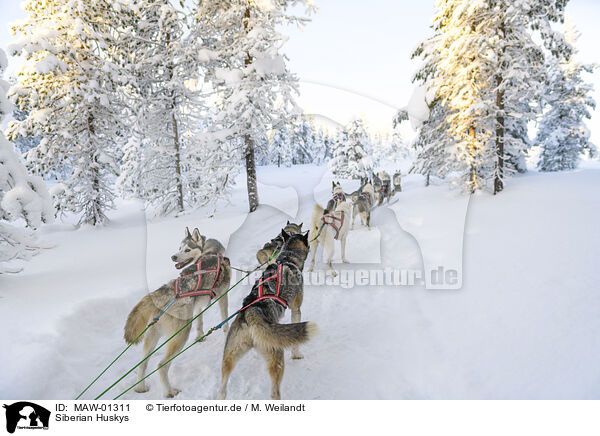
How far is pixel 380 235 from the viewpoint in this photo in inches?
343

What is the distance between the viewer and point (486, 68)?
940cm

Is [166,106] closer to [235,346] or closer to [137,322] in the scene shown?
[137,322]

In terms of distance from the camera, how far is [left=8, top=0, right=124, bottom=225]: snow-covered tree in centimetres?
957

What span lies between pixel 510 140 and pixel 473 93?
7.30 ft

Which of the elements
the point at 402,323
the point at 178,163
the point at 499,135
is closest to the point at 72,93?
the point at 178,163

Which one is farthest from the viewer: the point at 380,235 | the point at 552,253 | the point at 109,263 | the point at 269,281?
the point at 380,235

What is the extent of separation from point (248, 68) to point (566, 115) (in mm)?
23907

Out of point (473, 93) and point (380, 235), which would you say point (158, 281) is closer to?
point (380, 235)

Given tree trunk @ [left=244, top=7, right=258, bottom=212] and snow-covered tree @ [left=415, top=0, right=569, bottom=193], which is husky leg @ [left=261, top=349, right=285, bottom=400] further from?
snow-covered tree @ [left=415, top=0, right=569, bottom=193]

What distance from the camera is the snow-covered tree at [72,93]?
9.57 metres

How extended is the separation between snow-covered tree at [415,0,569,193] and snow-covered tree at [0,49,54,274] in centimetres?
1199
